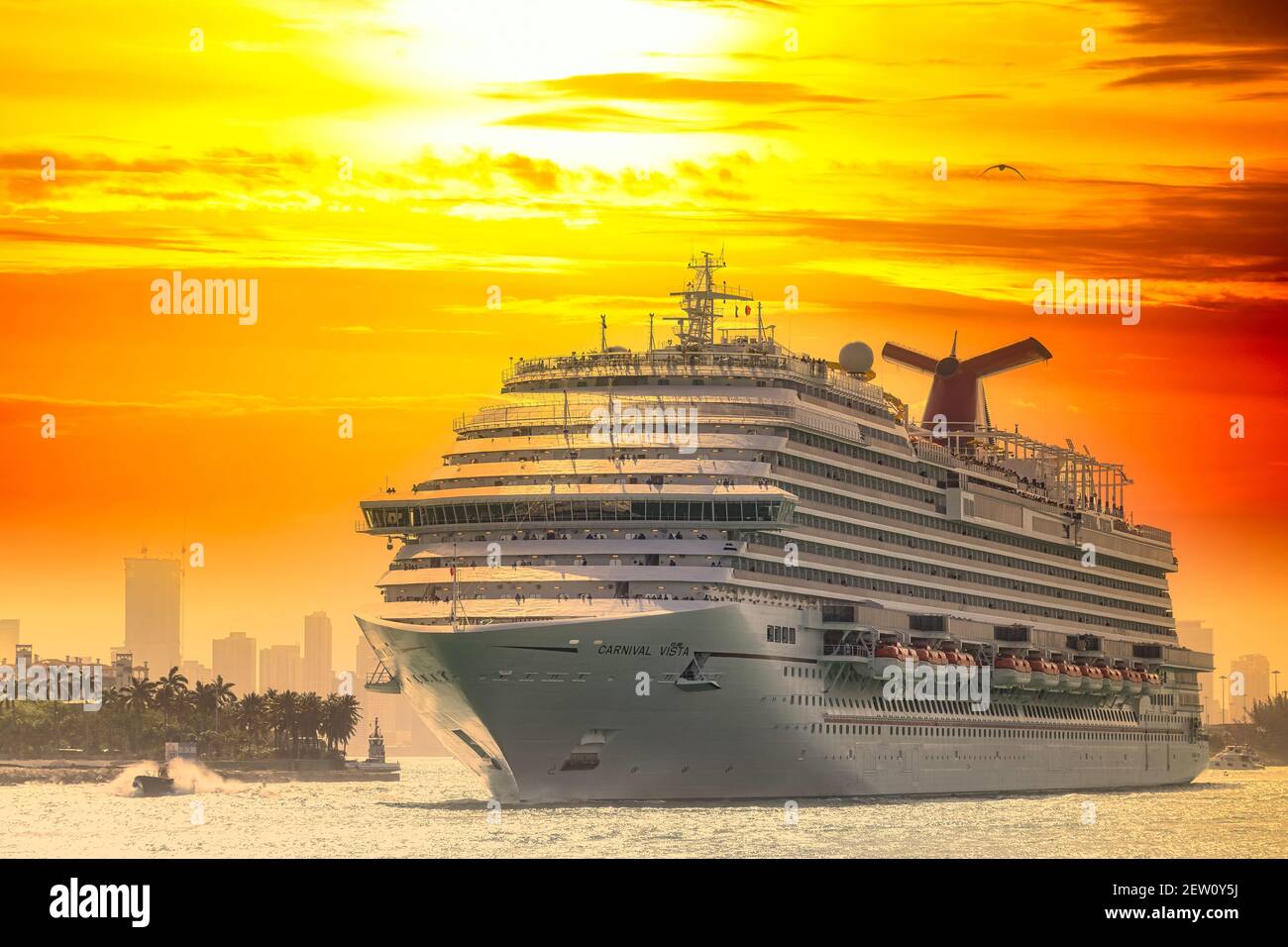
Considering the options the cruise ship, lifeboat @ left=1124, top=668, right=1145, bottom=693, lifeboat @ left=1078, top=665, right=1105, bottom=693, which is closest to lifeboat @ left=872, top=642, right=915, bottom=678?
the cruise ship

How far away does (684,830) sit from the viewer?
72.6 metres

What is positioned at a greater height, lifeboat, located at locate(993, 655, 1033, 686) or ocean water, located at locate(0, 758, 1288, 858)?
lifeboat, located at locate(993, 655, 1033, 686)

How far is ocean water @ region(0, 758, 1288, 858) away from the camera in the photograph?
6981cm

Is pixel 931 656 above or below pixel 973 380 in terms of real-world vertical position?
below

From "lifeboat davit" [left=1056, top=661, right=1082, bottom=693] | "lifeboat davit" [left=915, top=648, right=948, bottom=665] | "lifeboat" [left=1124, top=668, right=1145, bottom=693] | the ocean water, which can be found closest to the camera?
the ocean water

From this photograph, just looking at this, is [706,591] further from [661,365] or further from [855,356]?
[855,356]

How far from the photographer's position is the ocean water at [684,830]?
69.8 metres

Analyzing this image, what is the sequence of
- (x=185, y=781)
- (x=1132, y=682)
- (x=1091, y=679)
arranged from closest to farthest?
(x=1091, y=679)
(x=1132, y=682)
(x=185, y=781)

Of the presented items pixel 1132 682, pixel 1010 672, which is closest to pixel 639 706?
pixel 1010 672

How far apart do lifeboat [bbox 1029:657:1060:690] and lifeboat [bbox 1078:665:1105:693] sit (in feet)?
19.7

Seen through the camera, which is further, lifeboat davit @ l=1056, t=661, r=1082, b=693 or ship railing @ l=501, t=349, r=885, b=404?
lifeboat davit @ l=1056, t=661, r=1082, b=693

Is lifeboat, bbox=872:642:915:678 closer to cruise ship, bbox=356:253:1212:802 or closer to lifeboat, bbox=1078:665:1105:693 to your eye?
cruise ship, bbox=356:253:1212:802

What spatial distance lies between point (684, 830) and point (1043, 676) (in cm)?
4593
